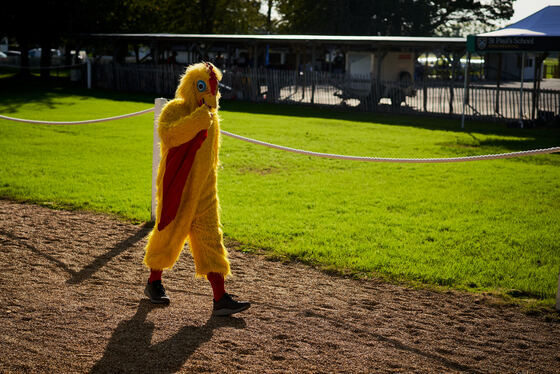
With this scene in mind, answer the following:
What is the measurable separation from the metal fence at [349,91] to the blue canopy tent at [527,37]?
2598mm

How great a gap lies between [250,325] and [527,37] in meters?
15.2

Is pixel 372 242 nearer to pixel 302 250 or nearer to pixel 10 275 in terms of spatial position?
pixel 302 250

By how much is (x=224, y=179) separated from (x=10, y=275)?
204 inches

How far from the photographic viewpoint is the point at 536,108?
808 inches

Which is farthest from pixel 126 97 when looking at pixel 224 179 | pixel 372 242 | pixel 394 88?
pixel 372 242

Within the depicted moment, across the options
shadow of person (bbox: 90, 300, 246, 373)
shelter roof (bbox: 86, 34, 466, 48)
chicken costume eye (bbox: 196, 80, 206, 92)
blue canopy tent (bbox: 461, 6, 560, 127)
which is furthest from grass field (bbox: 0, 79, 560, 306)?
shelter roof (bbox: 86, 34, 466, 48)

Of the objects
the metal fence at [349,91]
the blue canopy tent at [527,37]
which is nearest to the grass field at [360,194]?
the blue canopy tent at [527,37]

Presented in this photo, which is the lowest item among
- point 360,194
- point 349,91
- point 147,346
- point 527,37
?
point 147,346

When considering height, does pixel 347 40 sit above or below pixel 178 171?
above

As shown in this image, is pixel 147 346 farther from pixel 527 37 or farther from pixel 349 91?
pixel 349 91

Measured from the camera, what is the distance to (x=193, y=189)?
4582 mm

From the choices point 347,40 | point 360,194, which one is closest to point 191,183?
point 360,194

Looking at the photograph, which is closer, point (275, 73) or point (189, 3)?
point (275, 73)

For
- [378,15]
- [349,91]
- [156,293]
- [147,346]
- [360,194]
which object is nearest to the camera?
[147,346]
